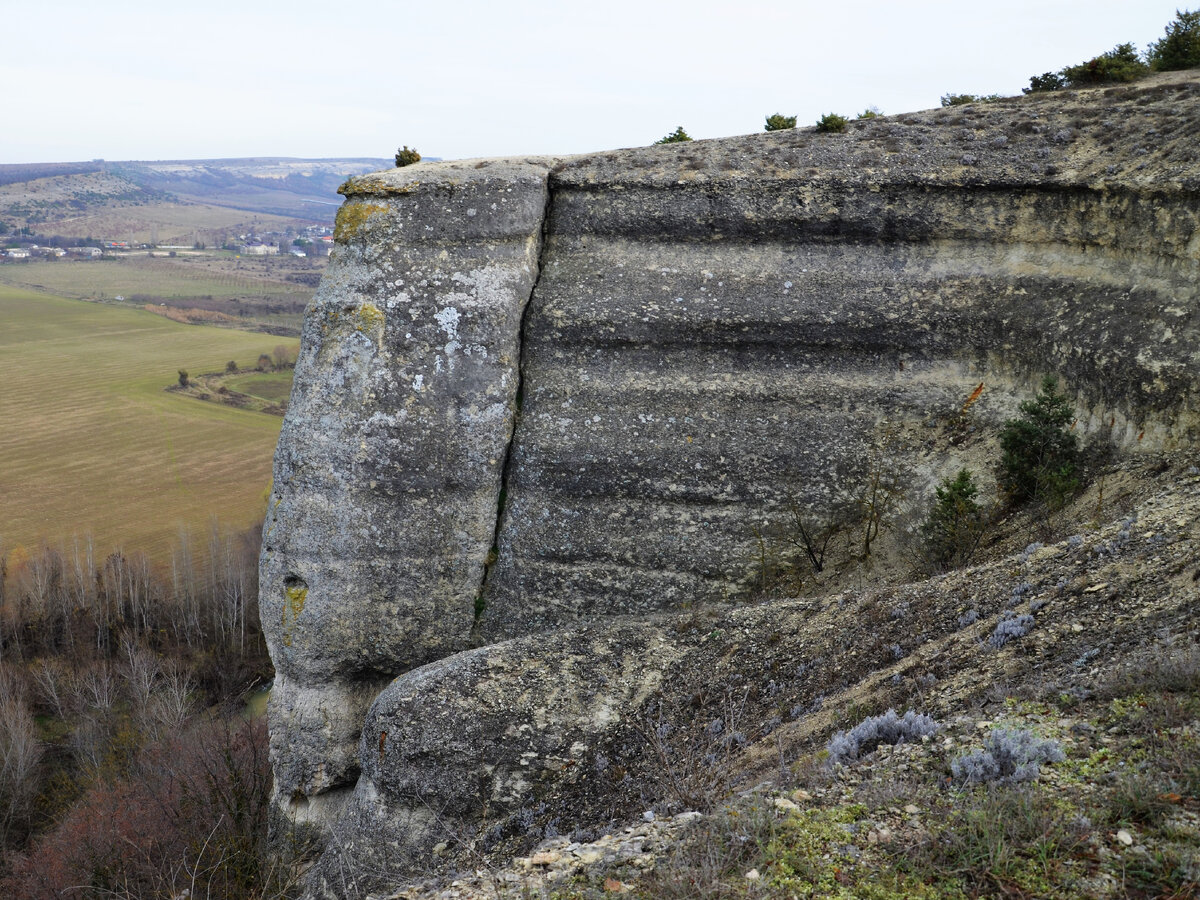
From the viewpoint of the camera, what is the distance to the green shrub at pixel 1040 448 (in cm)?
1309

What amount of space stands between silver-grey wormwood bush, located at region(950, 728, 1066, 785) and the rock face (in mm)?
8717

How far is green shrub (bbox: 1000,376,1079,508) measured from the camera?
1309 cm

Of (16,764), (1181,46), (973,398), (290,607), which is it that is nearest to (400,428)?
(290,607)

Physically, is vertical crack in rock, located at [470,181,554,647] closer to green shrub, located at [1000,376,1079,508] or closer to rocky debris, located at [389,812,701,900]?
green shrub, located at [1000,376,1079,508]

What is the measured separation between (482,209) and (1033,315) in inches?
371

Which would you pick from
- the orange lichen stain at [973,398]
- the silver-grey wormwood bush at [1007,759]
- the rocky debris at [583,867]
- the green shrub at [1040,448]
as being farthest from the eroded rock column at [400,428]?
the silver-grey wormwood bush at [1007,759]

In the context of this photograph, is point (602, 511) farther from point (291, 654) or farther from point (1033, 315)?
point (1033, 315)

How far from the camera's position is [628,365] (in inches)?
623

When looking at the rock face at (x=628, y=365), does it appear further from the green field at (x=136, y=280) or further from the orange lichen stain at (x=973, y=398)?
the green field at (x=136, y=280)

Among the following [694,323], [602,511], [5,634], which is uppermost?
[694,323]

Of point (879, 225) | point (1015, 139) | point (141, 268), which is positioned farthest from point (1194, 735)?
point (141, 268)

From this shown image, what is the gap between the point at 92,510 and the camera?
179ft

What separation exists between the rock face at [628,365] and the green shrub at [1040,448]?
1184mm

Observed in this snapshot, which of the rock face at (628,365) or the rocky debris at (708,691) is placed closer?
the rocky debris at (708,691)
